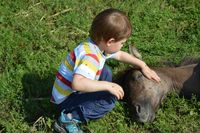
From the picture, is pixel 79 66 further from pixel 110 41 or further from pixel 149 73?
pixel 149 73

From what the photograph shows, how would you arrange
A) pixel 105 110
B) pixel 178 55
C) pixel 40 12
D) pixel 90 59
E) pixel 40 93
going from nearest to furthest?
pixel 90 59 → pixel 105 110 → pixel 40 93 → pixel 178 55 → pixel 40 12

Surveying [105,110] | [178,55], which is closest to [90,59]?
[105,110]

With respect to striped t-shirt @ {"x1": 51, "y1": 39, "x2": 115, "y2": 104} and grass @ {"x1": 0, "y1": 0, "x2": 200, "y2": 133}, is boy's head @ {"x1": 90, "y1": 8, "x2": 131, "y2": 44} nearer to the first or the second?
striped t-shirt @ {"x1": 51, "y1": 39, "x2": 115, "y2": 104}

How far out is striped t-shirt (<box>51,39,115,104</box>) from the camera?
14.4 ft

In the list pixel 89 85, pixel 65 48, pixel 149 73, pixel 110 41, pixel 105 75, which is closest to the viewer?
pixel 89 85

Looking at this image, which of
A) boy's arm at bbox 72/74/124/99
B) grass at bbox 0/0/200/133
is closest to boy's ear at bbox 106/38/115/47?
boy's arm at bbox 72/74/124/99

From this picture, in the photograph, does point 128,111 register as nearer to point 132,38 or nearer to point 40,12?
point 132,38

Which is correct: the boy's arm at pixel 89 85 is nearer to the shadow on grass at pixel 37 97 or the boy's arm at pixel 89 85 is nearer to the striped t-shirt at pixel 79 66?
the striped t-shirt at pixel 79 66

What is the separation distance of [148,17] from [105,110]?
2.11 m

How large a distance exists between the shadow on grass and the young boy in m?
0.20

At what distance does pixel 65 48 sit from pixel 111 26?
191cm

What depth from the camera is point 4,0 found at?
6.79 metres

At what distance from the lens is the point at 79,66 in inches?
173

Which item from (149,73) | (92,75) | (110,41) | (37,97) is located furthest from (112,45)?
(37,97)
